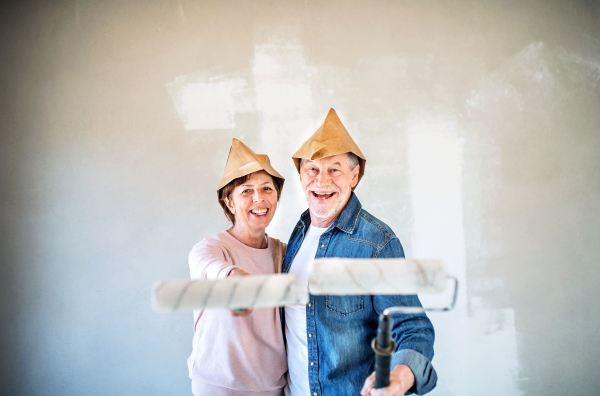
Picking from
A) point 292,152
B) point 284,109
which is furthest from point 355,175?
point 284,109

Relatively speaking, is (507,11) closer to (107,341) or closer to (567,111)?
(567,111)

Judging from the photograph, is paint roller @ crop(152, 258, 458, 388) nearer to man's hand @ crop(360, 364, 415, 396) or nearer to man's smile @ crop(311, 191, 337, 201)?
man's hand @ crop(360, 364, 415, 396)

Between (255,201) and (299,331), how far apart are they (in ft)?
1.72

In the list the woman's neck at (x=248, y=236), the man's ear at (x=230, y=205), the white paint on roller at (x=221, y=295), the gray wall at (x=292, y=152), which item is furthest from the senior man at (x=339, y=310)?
the gray wall at (x=292, y=152)

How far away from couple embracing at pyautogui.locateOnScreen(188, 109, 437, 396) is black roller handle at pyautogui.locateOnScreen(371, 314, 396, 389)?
7.9 inches

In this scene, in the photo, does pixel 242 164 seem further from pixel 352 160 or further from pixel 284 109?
pixel 284 109

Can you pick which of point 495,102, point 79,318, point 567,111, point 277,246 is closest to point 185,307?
point 277,246

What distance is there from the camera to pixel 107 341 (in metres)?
2.28

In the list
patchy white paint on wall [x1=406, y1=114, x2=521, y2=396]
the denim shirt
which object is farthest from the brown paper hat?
patchy white paint on wall [x1=406, y1=114, x2=521, y2=396]

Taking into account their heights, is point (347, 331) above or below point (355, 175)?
below

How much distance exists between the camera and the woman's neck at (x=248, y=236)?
1.54 metres

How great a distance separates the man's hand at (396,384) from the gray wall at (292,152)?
4.41 feet

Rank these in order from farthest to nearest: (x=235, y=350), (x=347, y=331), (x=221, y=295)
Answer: (x=235, y=350), (x=347, y=331), (x=221, y=295)

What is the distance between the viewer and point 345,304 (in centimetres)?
127
